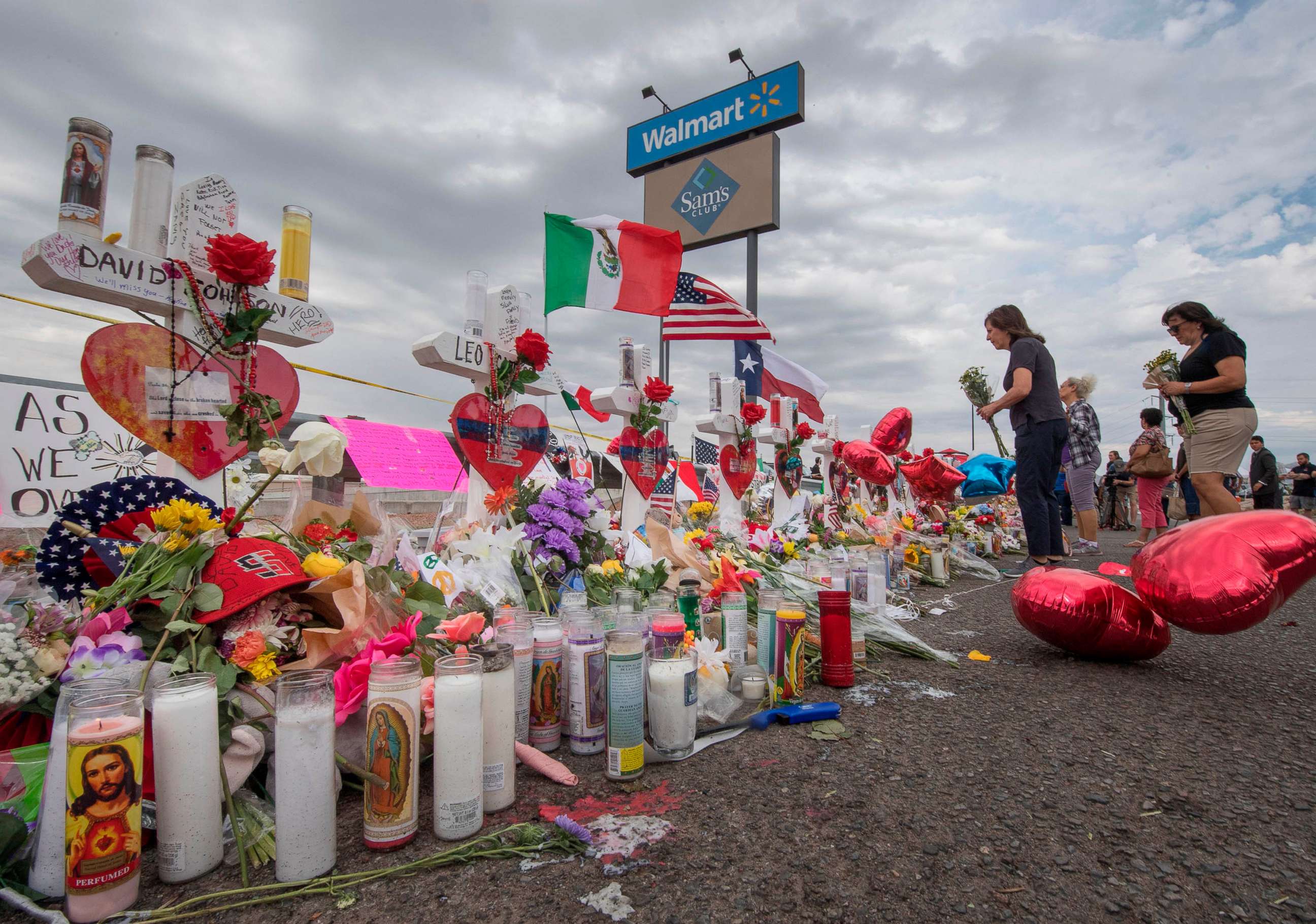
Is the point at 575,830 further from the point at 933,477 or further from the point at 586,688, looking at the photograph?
the point at 933,477

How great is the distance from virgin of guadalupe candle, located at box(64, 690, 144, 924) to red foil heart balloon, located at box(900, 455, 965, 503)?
299 inches

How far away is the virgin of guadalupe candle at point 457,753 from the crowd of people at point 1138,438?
455cm

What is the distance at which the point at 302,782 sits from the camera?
4.48 feet

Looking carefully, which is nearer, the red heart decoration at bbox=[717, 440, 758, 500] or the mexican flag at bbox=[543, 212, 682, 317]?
the mexican flag at bbox=[543, 212, 682, 317]

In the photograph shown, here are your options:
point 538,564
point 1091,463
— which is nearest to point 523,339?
point 538,564

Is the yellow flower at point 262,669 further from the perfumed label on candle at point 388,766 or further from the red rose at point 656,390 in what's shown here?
the red rose at point 656,390

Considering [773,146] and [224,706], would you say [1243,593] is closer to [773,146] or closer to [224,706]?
[224,706]

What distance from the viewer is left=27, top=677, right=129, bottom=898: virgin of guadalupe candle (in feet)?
4.25

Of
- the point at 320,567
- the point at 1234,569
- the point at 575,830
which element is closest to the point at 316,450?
the point at 320,567

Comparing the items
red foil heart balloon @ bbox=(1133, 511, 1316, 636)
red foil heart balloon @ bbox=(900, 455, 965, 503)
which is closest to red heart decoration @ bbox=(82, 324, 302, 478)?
red foil heart balloon @ bbox=(1133, 511, 1316, 636)

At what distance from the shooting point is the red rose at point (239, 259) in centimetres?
239

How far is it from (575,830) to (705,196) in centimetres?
1117

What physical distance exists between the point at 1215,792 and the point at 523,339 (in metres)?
3.48

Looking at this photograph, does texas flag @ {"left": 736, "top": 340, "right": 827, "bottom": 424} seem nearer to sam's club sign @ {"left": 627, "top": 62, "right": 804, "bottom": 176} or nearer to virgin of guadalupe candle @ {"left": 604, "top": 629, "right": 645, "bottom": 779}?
sam's club sign @ {"left": 627, "top": 62, "right": 804, "bottom": 176}
